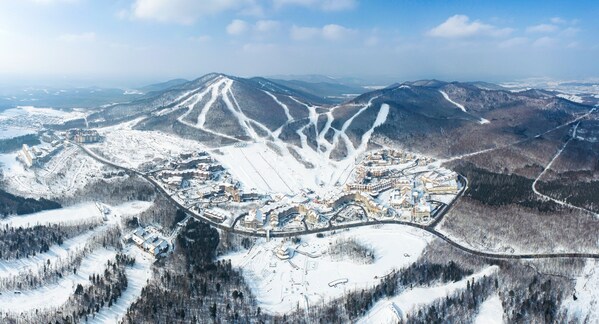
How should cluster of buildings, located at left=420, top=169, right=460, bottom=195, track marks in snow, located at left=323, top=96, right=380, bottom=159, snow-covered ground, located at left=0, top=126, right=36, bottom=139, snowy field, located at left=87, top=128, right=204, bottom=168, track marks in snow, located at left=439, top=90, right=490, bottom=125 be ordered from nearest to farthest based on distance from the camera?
1. cluster of buildings, located at left=420, top=169, right=460, bottom=195
2. snowy field, located at left=87, top=128, right=204, bottom=168
3. track marks in snow, located at left=323, top=96, right=380, bottom=159
4. snow-covered ground, located at left=0, top=126, right=36, bottom=139
5. track marks in snow, located at left=439, top=90, right=490, bottom=125

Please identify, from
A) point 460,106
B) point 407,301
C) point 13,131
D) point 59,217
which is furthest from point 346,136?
point 13,131

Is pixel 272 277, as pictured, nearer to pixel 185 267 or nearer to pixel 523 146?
pixel 185 267

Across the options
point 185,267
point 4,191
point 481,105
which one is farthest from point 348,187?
point 481,105

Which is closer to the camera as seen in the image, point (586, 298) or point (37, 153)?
point (586, 298)

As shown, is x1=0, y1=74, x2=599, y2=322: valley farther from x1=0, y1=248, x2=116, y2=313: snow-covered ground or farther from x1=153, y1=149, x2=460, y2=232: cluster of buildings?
x1=153, y1=149, x2=460, y2=232: cluster of buildings

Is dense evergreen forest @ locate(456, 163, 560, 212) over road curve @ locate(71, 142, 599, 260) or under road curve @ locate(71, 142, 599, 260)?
over

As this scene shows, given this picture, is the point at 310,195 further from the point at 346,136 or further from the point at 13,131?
the point at 13,131

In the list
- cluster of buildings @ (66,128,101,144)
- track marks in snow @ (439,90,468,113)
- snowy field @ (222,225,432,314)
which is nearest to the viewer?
snowy field @ (222,225,432,314)

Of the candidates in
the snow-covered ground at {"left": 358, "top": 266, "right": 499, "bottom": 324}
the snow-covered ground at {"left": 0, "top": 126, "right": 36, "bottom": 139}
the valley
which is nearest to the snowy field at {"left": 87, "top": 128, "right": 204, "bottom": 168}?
the valley
